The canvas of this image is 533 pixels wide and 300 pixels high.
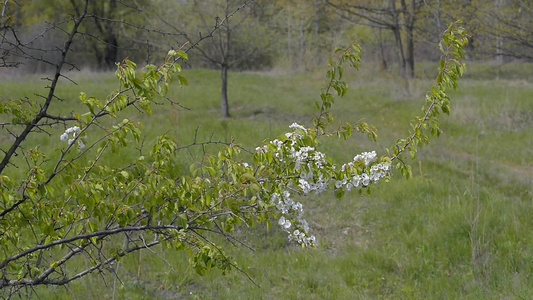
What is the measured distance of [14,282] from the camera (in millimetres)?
3021

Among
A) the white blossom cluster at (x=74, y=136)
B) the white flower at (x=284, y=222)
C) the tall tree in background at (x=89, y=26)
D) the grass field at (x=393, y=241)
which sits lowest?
the grass field at (x=393, y=241)

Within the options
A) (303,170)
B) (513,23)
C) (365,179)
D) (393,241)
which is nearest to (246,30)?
(513,23)

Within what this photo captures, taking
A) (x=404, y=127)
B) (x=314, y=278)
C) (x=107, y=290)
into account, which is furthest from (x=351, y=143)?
(x=107, y=290)

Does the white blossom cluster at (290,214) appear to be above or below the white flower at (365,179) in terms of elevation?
below

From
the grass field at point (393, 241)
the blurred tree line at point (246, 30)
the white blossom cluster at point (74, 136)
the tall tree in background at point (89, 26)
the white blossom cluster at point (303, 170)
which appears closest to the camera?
the white blossom cluster at point (74, 136)

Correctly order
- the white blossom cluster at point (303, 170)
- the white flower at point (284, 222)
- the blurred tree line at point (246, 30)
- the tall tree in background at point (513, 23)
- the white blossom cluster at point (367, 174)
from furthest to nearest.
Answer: the tall tree in background at point (513, 23) < the blurred tree line at point (246, 30) < the white blossom cluster at point (367, 174) < the white flower at point (284, 222) < the white blossom cluster at point (303, 170)

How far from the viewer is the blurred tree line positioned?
924 centimetres

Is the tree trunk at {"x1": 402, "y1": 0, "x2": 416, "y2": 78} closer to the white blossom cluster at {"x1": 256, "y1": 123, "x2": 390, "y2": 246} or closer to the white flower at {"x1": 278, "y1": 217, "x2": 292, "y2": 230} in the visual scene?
the white blossom cluster at {"x1": 256, "y1": 123, "x2": 390, "y2": 246}

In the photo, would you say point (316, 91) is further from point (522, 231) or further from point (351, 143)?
point (522, 231)

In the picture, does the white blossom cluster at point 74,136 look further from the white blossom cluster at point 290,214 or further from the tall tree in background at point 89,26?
the tall tree in background at point 89,26

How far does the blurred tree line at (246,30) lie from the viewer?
924cm

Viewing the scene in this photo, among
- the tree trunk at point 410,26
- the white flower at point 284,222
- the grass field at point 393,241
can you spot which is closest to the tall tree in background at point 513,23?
the grass field at point 393,241

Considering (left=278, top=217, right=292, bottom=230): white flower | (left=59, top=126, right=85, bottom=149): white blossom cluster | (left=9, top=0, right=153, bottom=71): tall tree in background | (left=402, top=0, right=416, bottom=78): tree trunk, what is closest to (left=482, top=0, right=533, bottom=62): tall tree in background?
(left=402, top=0, right=416, bottom=78): tree trunk

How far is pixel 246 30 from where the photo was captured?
55.3 ft
